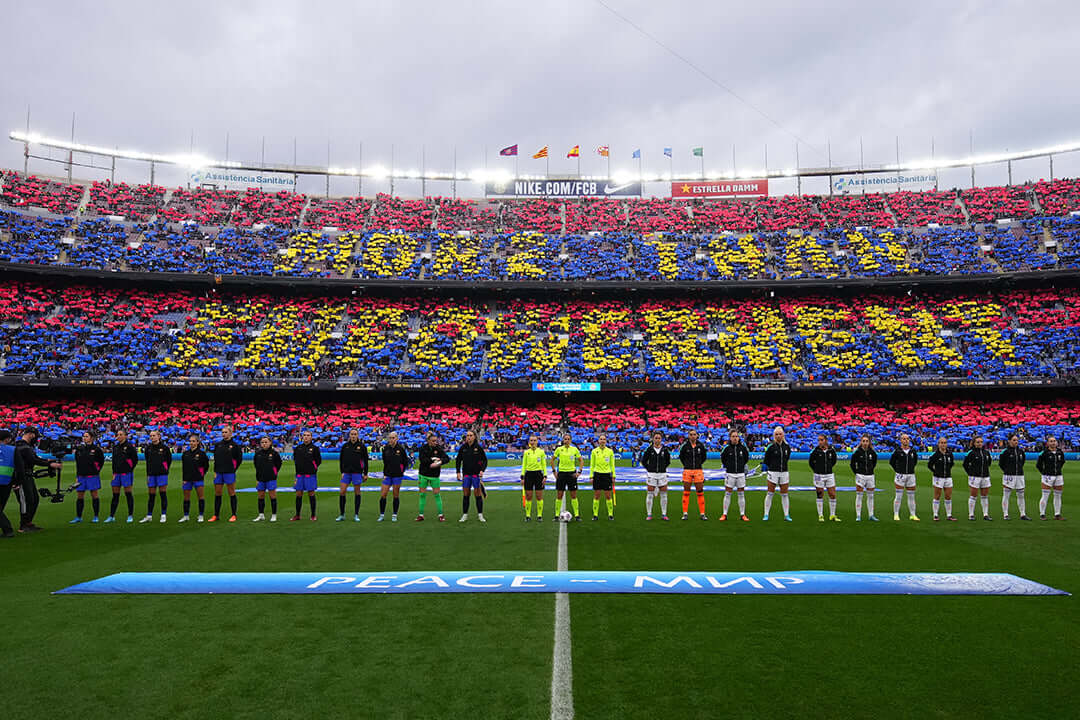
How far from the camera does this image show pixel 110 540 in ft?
36.6

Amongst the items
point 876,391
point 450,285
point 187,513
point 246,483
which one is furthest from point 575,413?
point 187,513

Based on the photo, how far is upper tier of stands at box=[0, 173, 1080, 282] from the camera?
43812mm

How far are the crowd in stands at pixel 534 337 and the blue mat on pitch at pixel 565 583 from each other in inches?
1239

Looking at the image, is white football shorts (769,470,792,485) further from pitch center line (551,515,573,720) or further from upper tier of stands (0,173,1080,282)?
upper tier of stands (0,173,1080,282)

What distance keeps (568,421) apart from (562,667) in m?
34.2

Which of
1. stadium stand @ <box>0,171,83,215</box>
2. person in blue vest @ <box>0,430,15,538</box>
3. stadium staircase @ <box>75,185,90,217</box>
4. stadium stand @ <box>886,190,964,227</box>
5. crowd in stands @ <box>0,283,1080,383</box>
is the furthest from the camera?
stadium stand @ <box>886,190,964,227</box>

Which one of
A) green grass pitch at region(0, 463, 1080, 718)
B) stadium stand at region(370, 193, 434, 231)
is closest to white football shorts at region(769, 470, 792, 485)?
green grass pitch at region(0, 463, 1080, 718)

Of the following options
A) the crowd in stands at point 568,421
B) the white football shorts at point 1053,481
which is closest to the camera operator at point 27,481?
the white football shorts at point 1053,481

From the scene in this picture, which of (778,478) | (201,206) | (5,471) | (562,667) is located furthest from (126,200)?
(562,667)

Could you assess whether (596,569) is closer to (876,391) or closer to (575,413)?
(575,413)

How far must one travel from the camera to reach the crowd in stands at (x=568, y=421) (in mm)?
34688

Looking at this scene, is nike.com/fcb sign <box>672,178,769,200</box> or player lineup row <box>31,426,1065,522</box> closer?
player lineup row <box>31,426,1065,522</box>

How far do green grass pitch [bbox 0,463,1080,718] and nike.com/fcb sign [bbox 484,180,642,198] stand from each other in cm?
5020

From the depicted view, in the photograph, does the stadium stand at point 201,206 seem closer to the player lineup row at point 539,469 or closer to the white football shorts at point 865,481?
the player lineup row at point 539,469
